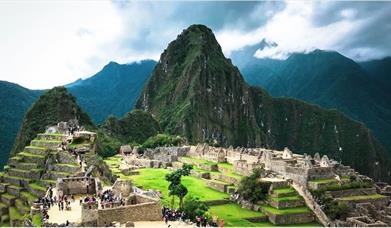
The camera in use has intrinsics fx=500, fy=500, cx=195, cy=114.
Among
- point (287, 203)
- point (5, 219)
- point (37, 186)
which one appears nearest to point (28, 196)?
point (37, 186)

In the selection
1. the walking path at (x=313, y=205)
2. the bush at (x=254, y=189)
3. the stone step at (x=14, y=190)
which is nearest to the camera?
the stone step at (x=14, y=190)

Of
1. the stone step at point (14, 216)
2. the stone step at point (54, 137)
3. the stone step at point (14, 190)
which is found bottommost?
the stone step at point (14, 216)

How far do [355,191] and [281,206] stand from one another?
7.66 m

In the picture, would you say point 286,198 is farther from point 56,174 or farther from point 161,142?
point 161,142

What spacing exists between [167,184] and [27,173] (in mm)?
13863

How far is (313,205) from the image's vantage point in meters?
45.6

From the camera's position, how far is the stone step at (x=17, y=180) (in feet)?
144

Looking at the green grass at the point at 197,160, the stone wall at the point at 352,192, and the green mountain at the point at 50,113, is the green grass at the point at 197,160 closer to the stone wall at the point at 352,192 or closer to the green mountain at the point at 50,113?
the stone wall at the point at 352,192

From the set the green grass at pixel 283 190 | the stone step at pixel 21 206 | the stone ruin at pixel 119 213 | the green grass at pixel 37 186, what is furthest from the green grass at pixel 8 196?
the green grass at pixel 283 190

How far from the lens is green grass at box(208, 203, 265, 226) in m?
41.5

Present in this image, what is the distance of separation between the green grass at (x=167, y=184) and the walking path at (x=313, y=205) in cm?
737

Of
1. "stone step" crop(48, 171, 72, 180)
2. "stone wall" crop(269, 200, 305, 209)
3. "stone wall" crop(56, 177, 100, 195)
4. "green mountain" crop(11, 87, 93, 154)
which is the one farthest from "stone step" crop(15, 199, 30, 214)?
"green mountain" crop(11, 87, 93, 154)

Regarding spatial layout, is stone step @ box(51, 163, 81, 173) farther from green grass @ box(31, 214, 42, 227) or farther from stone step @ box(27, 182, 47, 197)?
green grass @ box(31, 214, 42, 227)

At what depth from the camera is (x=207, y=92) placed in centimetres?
18725
